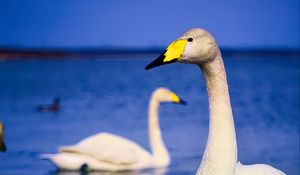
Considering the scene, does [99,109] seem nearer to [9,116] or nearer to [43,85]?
[9,116]

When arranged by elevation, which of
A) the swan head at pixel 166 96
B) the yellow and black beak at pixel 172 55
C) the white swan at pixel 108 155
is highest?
the yellow and black beak at pixel 172 55

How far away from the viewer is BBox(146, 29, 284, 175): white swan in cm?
442

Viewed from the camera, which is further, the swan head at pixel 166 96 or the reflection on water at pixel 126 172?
the swan head at pixel 166 96

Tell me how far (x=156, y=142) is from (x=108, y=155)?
2.67 ft

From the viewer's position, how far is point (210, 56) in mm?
4492

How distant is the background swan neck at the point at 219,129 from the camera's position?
4566 millimetres

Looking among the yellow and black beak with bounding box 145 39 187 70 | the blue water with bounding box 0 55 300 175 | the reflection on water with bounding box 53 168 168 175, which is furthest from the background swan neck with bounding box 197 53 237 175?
the reflection on water with bounding box 53 168 168 175

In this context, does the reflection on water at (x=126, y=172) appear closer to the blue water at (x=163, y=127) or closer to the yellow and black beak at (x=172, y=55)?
the blue water at (x=163, y=127)

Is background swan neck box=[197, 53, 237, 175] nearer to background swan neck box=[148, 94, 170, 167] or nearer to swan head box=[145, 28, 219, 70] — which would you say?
swan head box=[145, 28, 219, 70]

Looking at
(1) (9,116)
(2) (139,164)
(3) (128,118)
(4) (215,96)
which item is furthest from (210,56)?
(1) (9,116)

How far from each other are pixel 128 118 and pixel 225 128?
1434cm

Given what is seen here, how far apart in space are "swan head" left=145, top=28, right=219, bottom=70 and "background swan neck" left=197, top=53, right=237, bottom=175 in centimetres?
10

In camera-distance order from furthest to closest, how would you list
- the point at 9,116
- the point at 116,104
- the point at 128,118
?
the point at 116,104
the point at 9,116
the point at 128,118

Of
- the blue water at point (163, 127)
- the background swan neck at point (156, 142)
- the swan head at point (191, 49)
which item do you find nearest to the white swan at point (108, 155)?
the background swan neck at point (156, 142)
